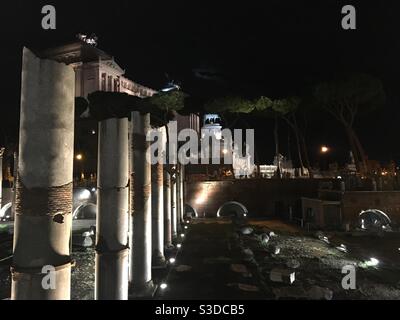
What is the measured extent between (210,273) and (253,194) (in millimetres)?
19097

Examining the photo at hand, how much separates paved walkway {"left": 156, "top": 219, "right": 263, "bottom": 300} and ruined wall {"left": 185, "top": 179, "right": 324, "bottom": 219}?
11.3 meters

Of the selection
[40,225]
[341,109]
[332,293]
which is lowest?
[332,293]

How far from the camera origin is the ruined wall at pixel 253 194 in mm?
29859

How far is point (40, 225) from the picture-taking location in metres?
4.52

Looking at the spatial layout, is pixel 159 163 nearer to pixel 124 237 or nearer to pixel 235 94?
pixel 124 237

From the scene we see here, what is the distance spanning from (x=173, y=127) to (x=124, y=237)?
121ft

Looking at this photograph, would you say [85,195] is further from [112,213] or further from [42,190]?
[42,190]

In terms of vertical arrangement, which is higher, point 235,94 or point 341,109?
point 235,94

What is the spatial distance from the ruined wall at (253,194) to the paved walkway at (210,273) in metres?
11.3

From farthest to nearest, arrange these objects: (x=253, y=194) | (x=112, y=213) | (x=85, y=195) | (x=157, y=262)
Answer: (x=253, y=194)
(x=85, y=195)
(x=157, y=262)
(x=112, y=213)

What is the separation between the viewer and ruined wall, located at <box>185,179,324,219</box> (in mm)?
29859

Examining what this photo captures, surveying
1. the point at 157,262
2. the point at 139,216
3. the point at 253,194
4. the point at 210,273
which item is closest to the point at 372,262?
the point at 210,273

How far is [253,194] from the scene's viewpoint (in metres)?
30.3
